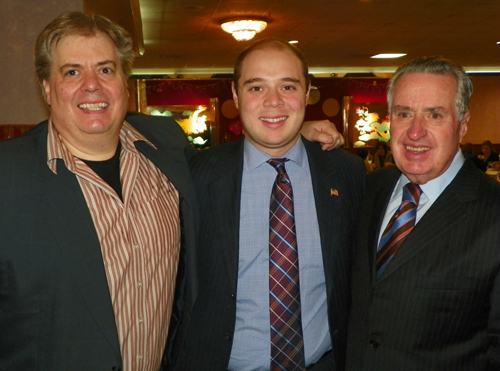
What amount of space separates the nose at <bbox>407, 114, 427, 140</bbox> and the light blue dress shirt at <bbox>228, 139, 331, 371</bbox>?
1.59 ft

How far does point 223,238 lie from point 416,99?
907mm

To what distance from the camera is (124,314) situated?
179 centimetres

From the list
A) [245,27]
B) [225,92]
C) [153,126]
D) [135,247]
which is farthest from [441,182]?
[225,92]

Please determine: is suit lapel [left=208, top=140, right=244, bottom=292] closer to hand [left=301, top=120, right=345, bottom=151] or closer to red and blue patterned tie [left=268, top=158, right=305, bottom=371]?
red and blue patterned tie [left=268, top=158, right=305, bottom=371]

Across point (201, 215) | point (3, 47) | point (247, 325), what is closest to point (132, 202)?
point (201, 215)

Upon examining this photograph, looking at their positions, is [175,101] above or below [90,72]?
above

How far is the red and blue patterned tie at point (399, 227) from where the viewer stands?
189 centimetres

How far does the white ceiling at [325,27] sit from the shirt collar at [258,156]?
3.65m

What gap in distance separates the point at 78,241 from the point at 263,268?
707mm

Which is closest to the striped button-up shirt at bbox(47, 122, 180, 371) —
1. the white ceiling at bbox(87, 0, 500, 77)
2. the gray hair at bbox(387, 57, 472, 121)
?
the gray hair at bbox(387, 57, 472, 121)

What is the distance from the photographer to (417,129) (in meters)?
1.87

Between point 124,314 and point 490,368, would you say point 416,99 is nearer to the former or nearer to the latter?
point 490,368

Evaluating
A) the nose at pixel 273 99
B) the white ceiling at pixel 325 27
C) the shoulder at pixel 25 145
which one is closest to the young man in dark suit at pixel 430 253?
the nose at pixel 273 99

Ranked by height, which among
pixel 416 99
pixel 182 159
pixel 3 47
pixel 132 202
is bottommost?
pixel 132 202
